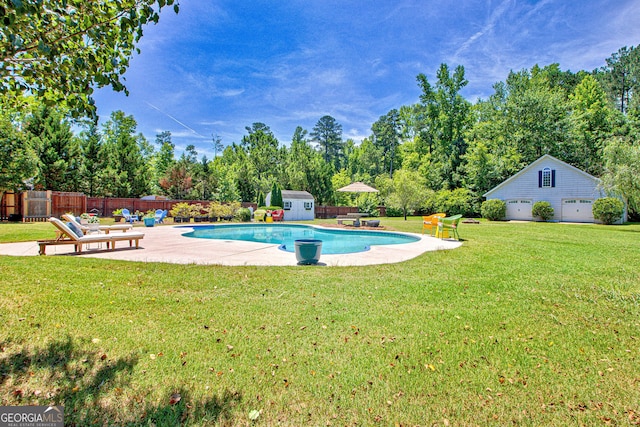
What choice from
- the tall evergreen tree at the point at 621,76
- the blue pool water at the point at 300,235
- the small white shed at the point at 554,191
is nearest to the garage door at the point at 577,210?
the small white shed at the point at 554,191

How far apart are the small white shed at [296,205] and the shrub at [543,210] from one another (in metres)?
19.1

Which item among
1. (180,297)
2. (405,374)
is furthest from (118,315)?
(405,374)

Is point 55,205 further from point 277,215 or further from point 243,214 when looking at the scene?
point 277,215

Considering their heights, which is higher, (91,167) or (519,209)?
(91,167)

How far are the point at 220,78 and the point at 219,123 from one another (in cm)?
2474

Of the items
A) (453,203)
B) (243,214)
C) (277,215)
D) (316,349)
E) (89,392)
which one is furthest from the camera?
(453,203)

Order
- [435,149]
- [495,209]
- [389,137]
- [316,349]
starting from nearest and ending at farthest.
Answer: [316,349] < [495,209] < [435,149] < [389,137]

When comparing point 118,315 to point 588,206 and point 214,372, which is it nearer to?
point 214,372

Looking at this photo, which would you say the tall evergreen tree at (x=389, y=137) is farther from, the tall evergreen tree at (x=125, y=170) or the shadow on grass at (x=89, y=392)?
the shadow on grass at (x=89, y=392)

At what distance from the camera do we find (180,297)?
4352mm

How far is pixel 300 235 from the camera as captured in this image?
1728 cm

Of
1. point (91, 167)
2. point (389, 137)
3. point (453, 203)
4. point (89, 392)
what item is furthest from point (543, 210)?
point (91, 167)

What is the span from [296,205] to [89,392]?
26.7m

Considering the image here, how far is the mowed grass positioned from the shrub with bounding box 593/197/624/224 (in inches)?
856
